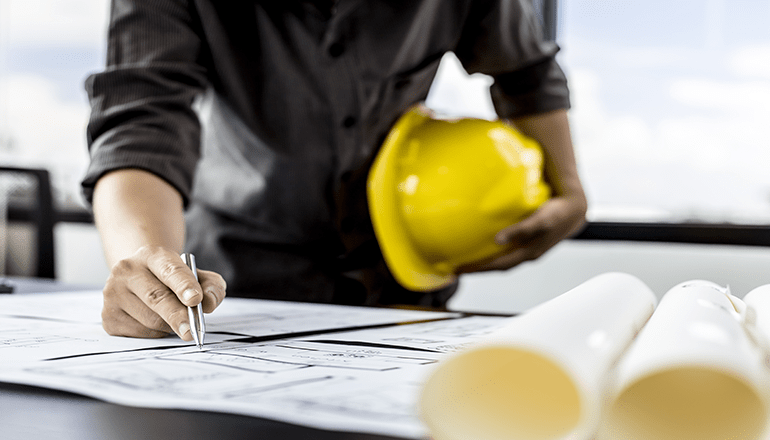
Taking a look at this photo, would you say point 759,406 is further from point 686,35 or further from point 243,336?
point 686,35

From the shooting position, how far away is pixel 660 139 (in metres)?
1.76

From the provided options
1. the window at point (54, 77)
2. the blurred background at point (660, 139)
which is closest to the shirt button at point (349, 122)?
the blurred background at point (660, 139)

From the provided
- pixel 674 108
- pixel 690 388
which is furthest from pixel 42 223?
pixel 690 388

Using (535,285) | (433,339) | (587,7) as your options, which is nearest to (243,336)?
(433,339)

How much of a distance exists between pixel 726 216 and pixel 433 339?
1542 mm

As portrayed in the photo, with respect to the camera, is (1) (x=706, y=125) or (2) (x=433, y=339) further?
(1) (x=706, y=125)

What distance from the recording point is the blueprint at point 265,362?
28 cm

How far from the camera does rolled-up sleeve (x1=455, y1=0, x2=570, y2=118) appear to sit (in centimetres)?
100

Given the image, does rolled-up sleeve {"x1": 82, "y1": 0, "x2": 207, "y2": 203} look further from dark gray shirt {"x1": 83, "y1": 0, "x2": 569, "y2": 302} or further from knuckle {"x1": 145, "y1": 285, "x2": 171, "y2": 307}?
knuckle {"x1": 145, "y1": 285, "x2": 171, "y2": 307}

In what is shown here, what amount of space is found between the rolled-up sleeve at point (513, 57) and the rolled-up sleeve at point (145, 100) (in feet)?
1.49

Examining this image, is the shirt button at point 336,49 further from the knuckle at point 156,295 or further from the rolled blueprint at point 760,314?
the rolled blueprint at point 760,314

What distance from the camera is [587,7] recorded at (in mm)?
1892

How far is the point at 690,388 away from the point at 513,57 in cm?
87

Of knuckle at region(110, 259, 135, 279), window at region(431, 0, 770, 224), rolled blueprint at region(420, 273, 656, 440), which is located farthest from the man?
window at region(431, 0, 770, 224)
